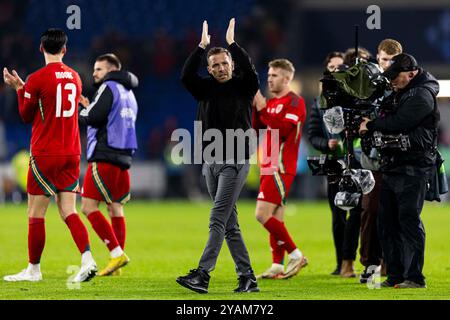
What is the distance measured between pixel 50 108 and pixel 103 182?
4.63ft

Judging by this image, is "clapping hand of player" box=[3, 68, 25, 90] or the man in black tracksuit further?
"clapping hand of player" box=[3, 68, 25, 90]

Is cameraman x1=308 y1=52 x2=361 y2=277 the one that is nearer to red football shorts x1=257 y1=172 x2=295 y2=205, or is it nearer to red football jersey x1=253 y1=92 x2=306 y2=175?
red football jersey x1=253 y1=92 x2=306 y2=175

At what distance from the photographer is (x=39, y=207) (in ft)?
35.1

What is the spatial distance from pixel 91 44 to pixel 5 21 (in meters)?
2.49

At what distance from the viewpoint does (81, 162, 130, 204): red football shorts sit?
1173cm

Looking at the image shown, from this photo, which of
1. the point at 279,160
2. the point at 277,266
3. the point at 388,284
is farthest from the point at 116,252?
the point at 388,284

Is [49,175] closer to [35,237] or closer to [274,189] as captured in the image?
[35,237]

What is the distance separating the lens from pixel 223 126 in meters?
9.60

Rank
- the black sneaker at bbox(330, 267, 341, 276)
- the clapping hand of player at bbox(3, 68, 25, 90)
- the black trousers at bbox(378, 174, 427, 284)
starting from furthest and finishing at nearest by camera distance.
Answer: the black sneaker at bbox(330, 267, 341, 276) → the clapping hand of player at bbox(3, 68, 25, 90) → the black trousers at bbox(378, 174, 427, 284)

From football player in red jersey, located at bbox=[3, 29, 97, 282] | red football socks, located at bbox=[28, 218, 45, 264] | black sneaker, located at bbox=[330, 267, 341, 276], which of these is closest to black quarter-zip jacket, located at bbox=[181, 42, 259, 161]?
football player in red jersey, located at bbox=[3, 29, 97, 282]

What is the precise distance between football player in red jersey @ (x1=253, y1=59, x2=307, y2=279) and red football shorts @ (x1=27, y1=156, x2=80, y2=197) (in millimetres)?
2115
